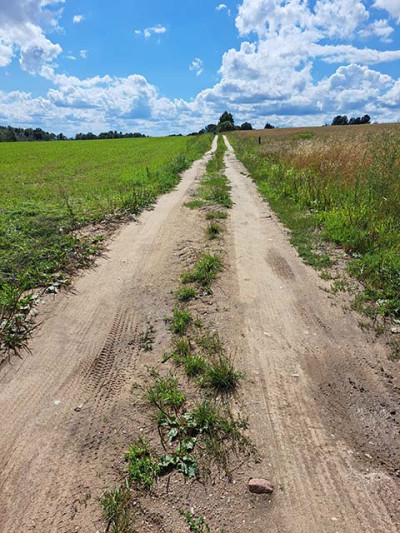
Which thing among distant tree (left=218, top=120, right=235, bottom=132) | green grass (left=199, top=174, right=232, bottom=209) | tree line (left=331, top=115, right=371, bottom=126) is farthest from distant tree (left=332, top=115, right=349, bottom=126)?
green grass (left=199, top=174, right=232, bottom=209)

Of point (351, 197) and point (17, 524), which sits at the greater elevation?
point (351, 197)

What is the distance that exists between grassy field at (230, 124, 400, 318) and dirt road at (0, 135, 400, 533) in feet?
3.31

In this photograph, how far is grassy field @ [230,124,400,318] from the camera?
21.2ft

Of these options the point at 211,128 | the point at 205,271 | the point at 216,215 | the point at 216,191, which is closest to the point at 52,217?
the point at 216,215

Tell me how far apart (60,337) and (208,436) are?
8.86 feet

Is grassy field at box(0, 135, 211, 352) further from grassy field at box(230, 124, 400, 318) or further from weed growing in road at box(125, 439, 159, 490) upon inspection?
grassy field at box(230, 124, 400, 318)

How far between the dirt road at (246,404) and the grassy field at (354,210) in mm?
1010

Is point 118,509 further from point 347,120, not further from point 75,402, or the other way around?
point 347,120

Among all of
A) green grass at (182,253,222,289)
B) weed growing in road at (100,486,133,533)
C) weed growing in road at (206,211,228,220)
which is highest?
weed growing in road at (206,211,228,220)

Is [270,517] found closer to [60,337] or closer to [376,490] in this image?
[376,490]

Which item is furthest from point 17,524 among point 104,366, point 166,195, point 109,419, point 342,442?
point 166,195

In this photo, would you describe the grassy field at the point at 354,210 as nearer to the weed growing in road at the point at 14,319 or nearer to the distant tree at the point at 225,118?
the weed growing in road at the point at 14,319

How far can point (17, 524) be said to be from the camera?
270cm

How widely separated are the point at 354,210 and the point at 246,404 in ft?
23.2
